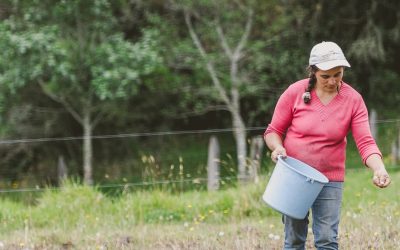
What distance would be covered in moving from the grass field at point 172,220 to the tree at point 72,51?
5155 millimetres

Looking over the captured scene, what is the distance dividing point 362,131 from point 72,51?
11028 mm

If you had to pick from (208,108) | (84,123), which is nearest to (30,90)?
(84,123)

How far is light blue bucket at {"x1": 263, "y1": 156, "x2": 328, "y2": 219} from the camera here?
3.87m

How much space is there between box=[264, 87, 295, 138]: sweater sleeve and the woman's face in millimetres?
207

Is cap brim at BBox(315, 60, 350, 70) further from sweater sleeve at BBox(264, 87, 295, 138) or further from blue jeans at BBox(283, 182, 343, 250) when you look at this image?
blue jeans at BBox(283, 182, 343, 250)

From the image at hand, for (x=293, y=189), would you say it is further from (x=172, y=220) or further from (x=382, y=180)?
(x=172, y=220)

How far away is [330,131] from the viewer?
401cm

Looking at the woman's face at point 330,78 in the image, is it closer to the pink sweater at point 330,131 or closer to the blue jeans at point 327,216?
the pink sweater at point 330,131

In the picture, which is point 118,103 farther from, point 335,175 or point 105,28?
point 335,175

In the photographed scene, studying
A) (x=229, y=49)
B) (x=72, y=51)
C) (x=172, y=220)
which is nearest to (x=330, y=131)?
(x=172, y=220)

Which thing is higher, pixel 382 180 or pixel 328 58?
pixel 328 58

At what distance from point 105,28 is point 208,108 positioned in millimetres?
3283

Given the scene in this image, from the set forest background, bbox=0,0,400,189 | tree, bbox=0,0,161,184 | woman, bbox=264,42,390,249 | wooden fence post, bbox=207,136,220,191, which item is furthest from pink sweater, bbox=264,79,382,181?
tree, bbox=0,0,161,184

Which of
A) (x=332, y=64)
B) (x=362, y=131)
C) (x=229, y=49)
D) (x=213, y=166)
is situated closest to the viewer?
(x=332, y=64)
